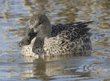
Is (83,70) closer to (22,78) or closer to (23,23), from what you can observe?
(22,78)

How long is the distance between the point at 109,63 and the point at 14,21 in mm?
5318

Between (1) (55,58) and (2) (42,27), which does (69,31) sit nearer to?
(2) (42,27)

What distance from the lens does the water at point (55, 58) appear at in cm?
537

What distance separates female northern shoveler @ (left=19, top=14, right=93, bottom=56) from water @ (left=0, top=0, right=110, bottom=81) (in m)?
0.31

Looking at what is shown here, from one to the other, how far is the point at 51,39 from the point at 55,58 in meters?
0.64

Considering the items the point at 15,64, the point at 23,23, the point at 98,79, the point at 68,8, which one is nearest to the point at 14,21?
the point at 23,23

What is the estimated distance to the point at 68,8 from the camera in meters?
12.2

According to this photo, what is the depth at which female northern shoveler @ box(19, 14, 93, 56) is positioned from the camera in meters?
7.12

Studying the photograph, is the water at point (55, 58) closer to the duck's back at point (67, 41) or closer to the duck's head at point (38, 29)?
Answer: the duck's back at point (67, 41)

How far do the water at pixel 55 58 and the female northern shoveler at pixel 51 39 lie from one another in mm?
311

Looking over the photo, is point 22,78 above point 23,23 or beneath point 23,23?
beneath

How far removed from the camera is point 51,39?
7.23m

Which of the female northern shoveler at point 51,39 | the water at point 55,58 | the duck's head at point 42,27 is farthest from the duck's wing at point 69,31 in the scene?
the water at point 55,58

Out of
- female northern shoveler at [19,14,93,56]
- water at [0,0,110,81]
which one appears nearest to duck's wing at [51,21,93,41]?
female northern shoveler at [19,14,93,56]
